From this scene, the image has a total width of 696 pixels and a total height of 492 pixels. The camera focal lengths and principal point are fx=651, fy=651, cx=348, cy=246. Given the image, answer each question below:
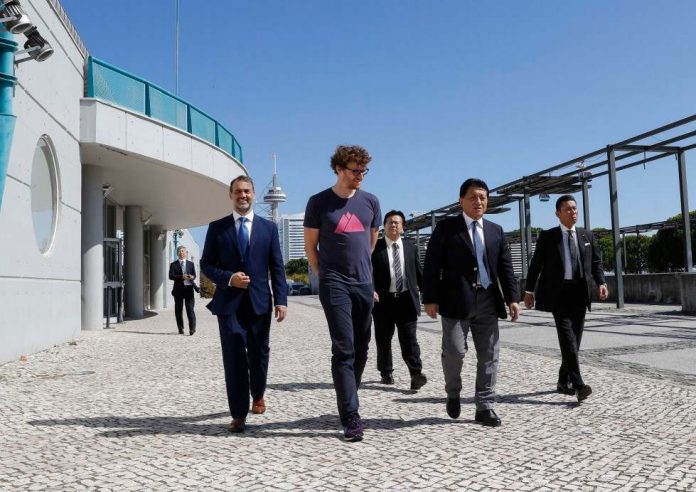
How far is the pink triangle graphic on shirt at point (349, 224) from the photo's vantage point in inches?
179

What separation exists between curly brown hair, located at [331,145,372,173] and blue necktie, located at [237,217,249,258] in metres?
0.86

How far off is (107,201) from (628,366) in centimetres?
1544

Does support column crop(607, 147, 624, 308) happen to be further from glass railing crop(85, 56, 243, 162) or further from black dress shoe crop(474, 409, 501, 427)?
black dress shoe crop(474, 409, 501, 427)

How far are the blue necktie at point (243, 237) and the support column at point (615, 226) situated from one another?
46.6ft

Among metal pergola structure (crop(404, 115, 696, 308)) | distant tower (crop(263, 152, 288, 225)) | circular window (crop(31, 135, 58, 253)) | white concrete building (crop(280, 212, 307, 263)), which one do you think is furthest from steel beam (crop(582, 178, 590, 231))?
white concrete building (crop(280, 212, 307, 263))

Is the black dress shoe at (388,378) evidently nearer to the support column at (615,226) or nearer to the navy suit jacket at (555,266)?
the navy suit jacket at (555,266)

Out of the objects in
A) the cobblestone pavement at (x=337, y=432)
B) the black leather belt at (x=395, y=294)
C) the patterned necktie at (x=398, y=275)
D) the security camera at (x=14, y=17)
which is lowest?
the cobblestone pavement at (x=337, y=432)

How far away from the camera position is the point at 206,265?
4.83 metres

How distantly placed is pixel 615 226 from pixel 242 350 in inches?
592

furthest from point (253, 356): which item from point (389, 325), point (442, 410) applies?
point (389, 325)

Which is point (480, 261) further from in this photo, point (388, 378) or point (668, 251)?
point (668, 251)

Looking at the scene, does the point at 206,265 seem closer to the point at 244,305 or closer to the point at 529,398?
the point at 244,305

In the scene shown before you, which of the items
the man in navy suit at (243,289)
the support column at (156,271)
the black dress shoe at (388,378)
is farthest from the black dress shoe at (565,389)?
the support column at (156,271)

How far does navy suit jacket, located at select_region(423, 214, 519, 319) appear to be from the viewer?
480 centimetres
